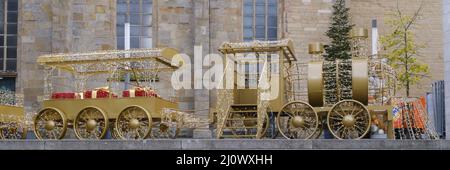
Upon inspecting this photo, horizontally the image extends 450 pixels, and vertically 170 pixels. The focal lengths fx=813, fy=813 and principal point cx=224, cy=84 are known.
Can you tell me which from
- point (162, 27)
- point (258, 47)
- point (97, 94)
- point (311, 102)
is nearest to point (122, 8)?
point (162, 27)

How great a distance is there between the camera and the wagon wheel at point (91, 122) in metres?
20.9

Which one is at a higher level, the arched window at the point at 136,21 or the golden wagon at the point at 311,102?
the arched window at the point at 136,21

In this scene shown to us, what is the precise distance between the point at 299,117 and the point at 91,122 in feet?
17.8

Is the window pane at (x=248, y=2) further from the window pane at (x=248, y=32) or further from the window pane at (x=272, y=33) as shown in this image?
the window pane at (x=272, y=33)

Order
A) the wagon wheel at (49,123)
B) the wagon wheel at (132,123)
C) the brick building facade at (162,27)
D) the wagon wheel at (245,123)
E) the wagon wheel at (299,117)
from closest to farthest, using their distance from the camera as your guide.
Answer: the wagon wheel at (299,117) → the wagon wheel at (245,123) → the wagon wheel at (132,123) → the wagon wheel at (49,123) → the brick building facade at (162,27)

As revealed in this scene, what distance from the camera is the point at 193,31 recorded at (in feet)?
106

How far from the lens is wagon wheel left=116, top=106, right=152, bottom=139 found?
67.6 ft

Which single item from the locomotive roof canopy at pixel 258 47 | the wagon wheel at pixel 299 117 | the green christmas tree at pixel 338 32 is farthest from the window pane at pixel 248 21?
the wagon wheel at pixel 299 117

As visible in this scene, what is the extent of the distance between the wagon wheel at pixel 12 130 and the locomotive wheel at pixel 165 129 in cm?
368

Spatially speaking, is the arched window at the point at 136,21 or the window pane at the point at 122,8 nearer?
the arched window at the point at 136,21

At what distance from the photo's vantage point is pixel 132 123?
20.6 metres

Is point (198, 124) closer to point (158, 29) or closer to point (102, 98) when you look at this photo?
point (102, 98)

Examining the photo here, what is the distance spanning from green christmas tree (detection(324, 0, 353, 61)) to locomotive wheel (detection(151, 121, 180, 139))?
1111 centimetres

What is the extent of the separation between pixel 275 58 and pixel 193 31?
1124cm
